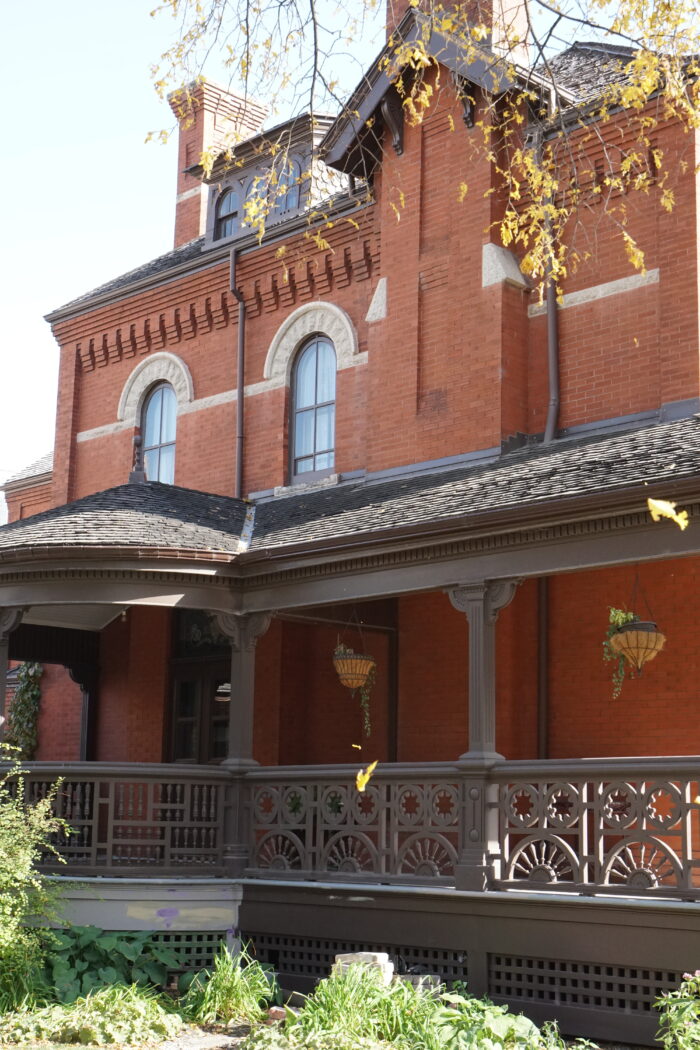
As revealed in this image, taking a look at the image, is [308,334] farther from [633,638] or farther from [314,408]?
[633,638]

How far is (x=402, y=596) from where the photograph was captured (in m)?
14.4

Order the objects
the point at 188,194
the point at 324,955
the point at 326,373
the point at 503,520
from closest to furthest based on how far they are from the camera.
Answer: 1. the point at 503,520
2. the point at 324,955
3. the point at 326,373
4. the point at 188,194

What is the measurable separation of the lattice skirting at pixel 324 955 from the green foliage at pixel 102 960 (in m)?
0.94

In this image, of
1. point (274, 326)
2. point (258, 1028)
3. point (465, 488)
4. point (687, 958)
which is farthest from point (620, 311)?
point (258, 1028)

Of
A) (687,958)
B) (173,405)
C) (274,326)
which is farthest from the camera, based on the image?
(173,405)

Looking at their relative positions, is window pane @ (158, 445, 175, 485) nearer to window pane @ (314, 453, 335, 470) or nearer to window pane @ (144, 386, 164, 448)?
window pane @ (144, 386, 164, 448)

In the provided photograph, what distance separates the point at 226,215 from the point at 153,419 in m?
3.11

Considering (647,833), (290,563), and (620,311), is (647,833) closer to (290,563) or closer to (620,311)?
(290,563)

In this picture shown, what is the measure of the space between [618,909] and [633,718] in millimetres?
3041

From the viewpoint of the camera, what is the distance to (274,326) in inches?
691

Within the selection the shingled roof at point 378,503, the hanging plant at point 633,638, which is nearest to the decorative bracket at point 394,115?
the shingled roof at point 378,503

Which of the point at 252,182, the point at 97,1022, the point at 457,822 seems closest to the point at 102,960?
the point at 97,1022

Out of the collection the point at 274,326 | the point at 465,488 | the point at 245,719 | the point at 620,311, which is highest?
the point at 274,326

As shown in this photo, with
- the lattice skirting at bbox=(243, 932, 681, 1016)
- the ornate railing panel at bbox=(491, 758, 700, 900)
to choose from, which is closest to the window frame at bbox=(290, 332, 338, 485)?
the lattice skirting at bbox=(243, 932, 681, 1016)
